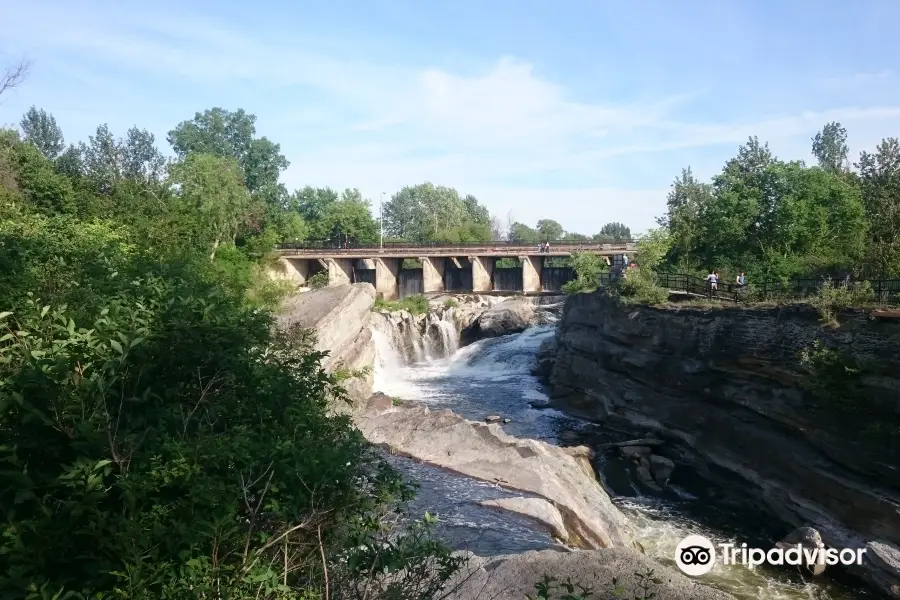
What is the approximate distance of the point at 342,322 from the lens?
2880 centimetres

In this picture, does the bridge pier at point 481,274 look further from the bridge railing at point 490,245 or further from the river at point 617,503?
the river at point 617,503

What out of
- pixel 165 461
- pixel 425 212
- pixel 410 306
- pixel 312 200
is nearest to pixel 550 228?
pixel 425 212

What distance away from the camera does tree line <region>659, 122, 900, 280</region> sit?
88.6 feet

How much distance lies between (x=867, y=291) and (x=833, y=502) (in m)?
5.61

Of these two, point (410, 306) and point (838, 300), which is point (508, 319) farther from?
point (838, 300)

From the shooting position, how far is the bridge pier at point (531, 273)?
52.8m

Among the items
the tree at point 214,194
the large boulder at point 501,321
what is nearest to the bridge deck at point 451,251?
the large boulder at point 501,321

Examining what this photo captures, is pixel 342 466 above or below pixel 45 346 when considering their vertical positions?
below

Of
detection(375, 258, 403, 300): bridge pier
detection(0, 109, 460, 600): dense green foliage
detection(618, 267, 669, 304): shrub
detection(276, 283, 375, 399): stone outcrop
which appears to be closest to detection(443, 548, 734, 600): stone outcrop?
detection(0, 109, 460, 600): dense green foliage

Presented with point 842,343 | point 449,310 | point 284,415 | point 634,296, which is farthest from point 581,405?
point 284,415

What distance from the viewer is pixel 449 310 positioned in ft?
145

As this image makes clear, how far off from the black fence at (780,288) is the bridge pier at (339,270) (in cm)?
3470

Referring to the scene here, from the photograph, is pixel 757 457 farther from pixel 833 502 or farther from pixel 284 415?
pixel 284 415

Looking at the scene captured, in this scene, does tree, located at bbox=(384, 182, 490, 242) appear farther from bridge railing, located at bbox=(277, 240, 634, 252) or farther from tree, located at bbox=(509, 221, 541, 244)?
bridge railing, located at bbox=(277, 240, 634, 252)
